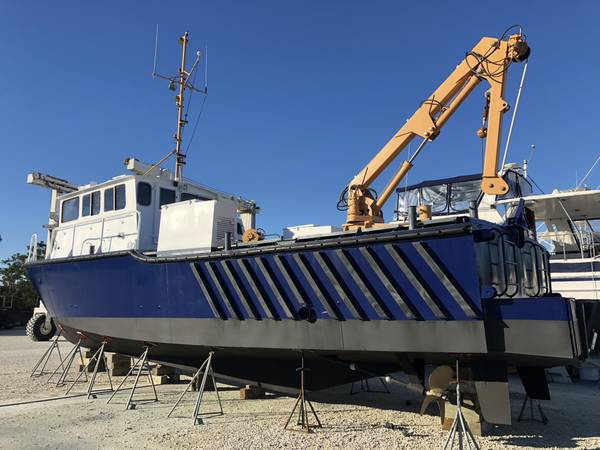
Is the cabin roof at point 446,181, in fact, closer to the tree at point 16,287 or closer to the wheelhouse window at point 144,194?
the wheelhouse window at point 144,194

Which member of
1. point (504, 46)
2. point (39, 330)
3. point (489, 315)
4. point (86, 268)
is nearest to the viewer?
point (489, 315)

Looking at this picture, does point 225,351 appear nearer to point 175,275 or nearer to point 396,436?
point 175,275

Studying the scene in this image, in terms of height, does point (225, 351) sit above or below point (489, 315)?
below

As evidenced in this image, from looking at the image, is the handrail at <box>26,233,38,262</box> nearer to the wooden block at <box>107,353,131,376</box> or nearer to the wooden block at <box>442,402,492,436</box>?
the wooden block at <box>107,353,131,376</box>

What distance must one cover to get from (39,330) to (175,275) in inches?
277

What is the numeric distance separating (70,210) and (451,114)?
7462mm

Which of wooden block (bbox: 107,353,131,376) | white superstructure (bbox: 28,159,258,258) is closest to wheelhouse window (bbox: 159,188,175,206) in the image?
white superstructure (bbox: 28,159,258,258)

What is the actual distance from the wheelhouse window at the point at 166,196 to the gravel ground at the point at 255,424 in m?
3.24

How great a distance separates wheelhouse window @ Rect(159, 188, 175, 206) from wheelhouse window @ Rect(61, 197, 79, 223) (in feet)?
7.03

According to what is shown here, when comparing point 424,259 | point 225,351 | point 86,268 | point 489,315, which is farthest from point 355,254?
point 86,268

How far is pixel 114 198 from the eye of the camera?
8367 millimetres

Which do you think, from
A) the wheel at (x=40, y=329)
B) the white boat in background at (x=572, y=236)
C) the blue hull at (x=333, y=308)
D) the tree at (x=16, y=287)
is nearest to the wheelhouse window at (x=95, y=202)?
the blue hull at (x=333, y=308)

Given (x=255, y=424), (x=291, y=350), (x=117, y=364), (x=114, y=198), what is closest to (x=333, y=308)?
(x=291, y=350)

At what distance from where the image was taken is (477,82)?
658 cm
